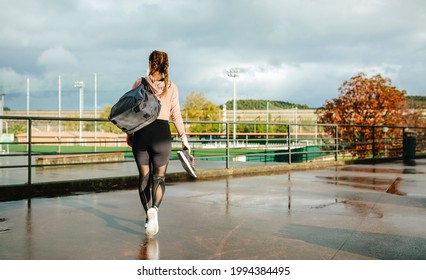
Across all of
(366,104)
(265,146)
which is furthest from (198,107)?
(265,146)

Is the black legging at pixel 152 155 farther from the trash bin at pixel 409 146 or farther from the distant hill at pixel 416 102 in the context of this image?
the distant hill at pixel 416 102

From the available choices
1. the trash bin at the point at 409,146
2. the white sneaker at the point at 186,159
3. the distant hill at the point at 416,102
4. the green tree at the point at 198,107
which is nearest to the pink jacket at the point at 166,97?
the white sneaker at the point at 186,159

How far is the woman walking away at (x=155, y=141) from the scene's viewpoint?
387 centimetres

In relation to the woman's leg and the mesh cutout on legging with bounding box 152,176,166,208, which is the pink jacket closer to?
the woman's leg

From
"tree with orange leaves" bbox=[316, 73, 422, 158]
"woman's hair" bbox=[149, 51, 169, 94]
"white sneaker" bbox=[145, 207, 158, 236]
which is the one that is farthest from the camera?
"tree with orange leaves" bbox=[316, 73, 422, 158]

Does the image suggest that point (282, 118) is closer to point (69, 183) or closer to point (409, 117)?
point (409, 117)

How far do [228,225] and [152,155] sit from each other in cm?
109

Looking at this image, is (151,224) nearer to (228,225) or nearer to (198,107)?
(228,225)

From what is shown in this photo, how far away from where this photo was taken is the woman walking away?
3869 mm

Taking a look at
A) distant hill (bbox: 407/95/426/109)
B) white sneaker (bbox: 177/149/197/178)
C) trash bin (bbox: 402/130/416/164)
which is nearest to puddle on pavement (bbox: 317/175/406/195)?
white sneaker (bbox: 177/149/197/178)

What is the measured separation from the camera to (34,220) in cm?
454

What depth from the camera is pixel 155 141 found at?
3877 mm

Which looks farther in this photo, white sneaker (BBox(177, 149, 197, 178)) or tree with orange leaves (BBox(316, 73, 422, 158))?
tree with orange leaves (BBox(316, 73, 422, 158))
